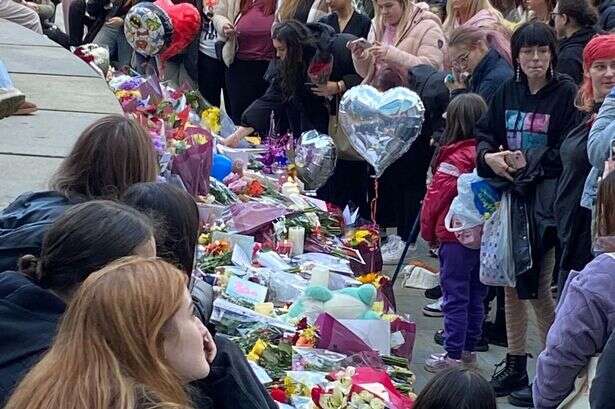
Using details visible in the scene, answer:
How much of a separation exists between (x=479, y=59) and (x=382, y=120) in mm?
629

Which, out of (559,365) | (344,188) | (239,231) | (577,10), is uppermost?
(577,10)

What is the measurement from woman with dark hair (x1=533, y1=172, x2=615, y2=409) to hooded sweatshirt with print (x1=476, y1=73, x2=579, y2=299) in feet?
5.59

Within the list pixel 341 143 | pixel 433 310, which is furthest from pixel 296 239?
pixel 341 143

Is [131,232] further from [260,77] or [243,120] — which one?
[260,77]

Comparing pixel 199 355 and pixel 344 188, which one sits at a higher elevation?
pixel 199 355

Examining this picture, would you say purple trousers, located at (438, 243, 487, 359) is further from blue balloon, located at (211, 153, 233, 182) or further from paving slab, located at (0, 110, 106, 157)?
paving slab, located at (0, 110, 106, 157)

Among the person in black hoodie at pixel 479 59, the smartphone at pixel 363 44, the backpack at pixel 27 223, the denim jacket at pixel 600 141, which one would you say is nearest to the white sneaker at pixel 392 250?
the smartphone at pixel 363 44

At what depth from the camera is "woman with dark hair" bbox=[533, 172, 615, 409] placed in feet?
10.9

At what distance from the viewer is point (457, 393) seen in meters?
3.08

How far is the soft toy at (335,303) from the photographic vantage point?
14.3ft

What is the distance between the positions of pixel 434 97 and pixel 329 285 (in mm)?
2133

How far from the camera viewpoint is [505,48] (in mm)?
6387

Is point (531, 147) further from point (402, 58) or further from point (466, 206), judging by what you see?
point (402, 58)

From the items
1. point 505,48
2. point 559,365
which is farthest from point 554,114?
point 559,365
